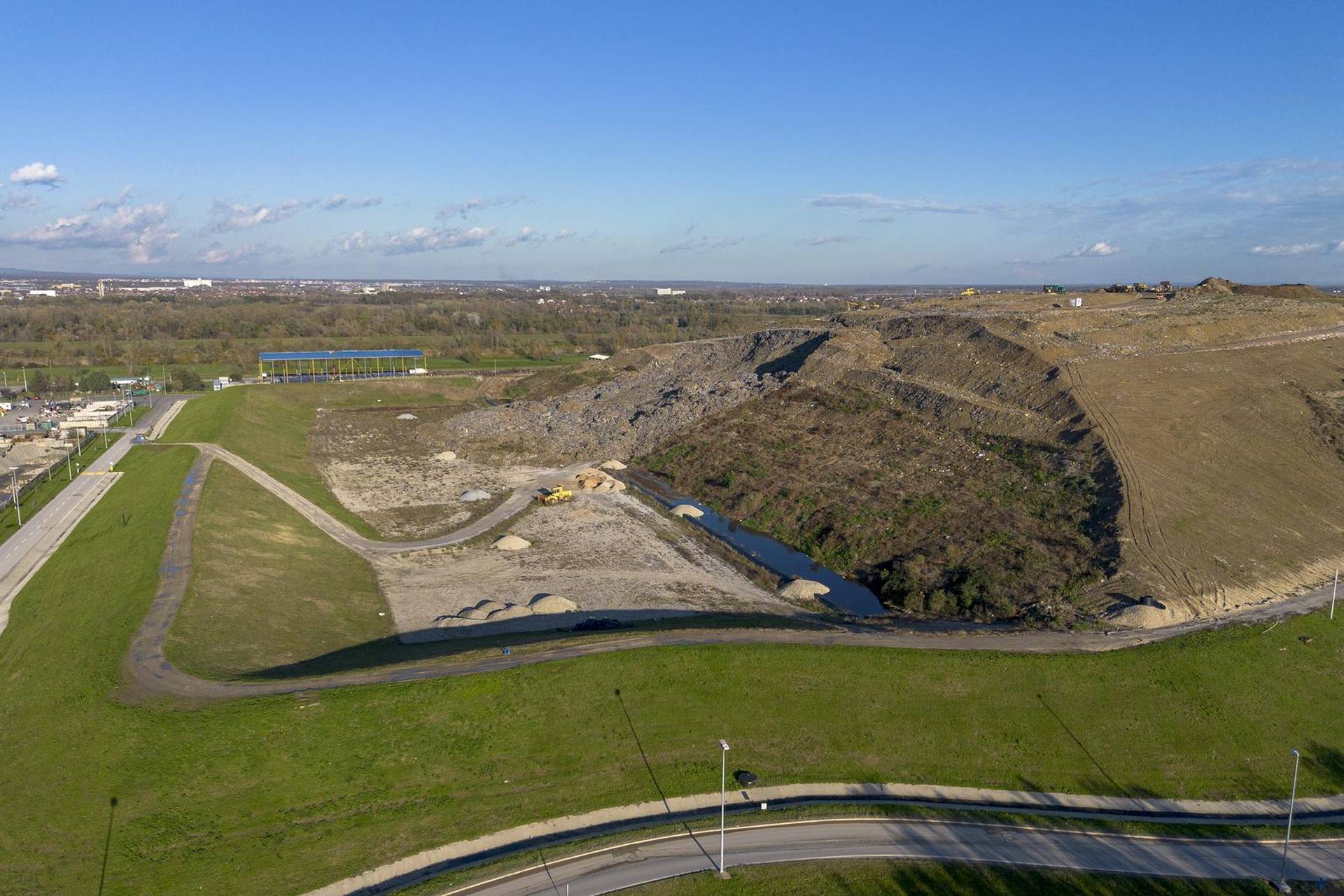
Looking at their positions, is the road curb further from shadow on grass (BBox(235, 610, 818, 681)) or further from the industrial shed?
the industrial shed

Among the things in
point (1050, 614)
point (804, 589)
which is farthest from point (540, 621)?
point (1050, 614)

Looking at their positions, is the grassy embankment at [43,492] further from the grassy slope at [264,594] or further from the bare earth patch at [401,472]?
the bare earth patch at [401,472]

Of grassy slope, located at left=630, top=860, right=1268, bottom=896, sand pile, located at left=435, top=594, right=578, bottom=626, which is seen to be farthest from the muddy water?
grassy slope, located at left=630, top=860, right=1268, bottom=896

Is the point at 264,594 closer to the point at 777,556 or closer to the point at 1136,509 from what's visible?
the point at 777,556

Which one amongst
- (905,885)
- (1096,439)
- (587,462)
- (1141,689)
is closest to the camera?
(905,885)

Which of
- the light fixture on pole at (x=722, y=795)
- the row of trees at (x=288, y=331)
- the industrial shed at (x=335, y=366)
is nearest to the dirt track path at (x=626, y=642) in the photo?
the light fixture on pole at (x=722, y=795)

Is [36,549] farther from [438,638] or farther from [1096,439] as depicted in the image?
[1096,439]

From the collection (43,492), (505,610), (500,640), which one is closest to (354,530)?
(505,610)
